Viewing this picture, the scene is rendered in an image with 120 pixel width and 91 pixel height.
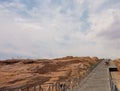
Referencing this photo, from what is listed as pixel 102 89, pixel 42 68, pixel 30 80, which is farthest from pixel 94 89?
pixel 42 68

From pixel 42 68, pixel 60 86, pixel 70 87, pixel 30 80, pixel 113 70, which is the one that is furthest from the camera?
pixel 113 70

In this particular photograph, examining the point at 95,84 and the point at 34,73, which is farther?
the point at 34,73

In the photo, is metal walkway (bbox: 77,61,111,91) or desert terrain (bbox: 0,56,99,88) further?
desert terrain (bbox: 0,56,99,88)

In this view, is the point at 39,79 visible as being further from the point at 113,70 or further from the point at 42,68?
the point at 113,70

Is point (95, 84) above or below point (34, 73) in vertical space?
below

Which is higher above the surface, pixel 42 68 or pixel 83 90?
pixel 42 68

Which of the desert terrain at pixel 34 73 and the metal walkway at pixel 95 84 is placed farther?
the desert terrain at pixel 34 73

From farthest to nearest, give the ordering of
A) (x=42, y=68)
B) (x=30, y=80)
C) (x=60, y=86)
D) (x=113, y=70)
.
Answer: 1. (x=113, y=70)
2. (x=42, y=68)
3. (x=30, y=80)
4. (x=60, y=86)

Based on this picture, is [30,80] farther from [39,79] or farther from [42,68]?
[42,68]

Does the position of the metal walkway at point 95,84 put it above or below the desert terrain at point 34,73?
below

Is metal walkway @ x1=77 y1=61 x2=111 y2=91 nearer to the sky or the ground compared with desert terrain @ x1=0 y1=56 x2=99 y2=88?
nearer to the ground

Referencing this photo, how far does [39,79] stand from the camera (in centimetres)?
4525

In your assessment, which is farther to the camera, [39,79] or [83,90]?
[39,79]

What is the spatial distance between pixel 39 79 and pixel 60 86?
2372cm
